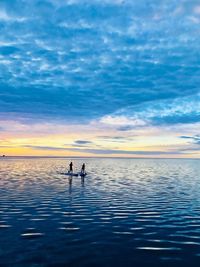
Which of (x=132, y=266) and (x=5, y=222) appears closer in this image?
(x=132, y=266)

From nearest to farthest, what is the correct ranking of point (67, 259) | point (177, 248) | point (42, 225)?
1. point (67, 259)
2. point (177, 248)
3. point (42, 225)

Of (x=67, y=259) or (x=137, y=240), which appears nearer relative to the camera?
(x=67, y=259)

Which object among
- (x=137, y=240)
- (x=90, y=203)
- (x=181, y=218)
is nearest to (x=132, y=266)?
(x=137, y=240)

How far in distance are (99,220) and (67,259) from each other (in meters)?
11.1

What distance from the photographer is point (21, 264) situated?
675 inches

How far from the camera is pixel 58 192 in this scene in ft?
161

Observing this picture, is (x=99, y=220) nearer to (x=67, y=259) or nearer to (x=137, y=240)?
(x=137, y=240)

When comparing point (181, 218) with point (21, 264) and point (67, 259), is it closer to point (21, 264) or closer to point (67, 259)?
point (67, 259)

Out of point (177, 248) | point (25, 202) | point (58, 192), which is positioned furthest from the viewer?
point (58, 192)

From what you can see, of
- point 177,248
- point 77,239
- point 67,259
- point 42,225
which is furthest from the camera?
point 42,225

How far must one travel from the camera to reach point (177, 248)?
68.7 feet

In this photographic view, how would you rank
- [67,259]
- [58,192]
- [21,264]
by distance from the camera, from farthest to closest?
[58,192] → [67,259] → [21,264]

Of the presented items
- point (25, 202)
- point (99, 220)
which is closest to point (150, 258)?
point (99, 220)

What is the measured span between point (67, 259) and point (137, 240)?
21.2 ft
